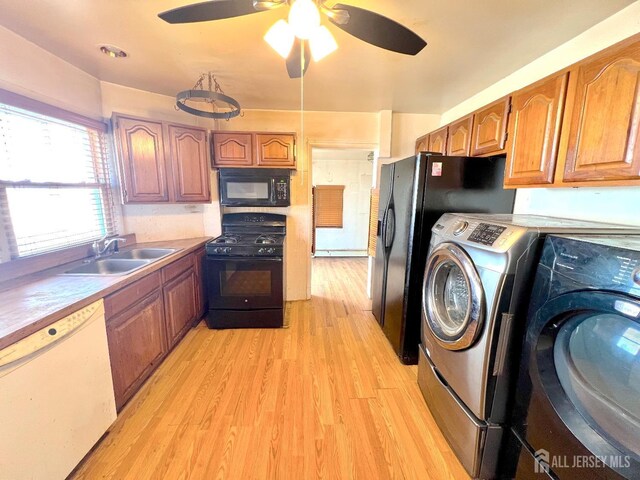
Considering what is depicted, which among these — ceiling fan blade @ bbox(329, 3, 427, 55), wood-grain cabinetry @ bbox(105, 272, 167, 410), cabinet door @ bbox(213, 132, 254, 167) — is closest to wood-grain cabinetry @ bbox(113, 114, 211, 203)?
cabinet door @ bbox(213, 132, 254, 167)

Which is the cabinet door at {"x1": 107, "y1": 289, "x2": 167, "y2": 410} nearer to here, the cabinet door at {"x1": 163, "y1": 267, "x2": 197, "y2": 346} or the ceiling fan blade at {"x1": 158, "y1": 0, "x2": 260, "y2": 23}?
the cabinet door at {"x1": 163, "y1": 267, "x2": 197, "y2": 346}

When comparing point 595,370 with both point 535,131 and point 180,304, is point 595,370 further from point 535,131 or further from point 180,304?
point 180,304

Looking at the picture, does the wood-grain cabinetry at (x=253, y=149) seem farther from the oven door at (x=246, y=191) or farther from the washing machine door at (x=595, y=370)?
the washing machine door at (x=595, y=370)

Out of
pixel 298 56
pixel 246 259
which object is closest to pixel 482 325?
pixel 298 56

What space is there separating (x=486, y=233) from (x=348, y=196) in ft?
14.6

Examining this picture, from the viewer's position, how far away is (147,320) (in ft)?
6.10

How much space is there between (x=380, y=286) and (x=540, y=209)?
1488 millimetres

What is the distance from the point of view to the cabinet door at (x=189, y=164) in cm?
252

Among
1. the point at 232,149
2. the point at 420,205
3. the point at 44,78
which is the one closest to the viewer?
the point at 44,78

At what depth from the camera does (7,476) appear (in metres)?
0.96

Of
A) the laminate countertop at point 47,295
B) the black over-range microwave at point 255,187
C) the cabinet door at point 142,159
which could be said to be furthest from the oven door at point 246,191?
the laminate countertop at point 47,295

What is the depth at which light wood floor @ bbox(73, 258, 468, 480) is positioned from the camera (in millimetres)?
1359

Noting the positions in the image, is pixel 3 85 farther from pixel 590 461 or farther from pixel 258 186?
pixel 590 461

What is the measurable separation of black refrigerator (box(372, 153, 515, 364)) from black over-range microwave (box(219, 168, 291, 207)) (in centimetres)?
136
